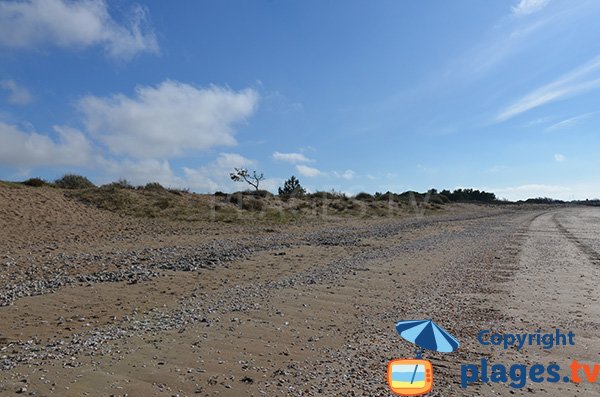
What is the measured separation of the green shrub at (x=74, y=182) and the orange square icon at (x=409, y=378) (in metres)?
29.4

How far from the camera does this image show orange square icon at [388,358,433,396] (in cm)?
371

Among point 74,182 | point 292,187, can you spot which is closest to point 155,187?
point 74,182

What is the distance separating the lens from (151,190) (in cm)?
3014

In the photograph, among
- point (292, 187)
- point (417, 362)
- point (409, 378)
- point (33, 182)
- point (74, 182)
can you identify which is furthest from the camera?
point (292, 187)

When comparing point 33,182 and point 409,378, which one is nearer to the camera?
point 409,378

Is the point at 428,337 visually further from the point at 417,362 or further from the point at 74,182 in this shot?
the point at 74,182

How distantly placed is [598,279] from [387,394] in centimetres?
928

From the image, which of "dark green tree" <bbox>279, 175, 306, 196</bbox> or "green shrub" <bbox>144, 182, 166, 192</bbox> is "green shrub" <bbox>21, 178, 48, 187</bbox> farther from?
"dark green tree" <bbox>279, 175, 306, 196</bbox>

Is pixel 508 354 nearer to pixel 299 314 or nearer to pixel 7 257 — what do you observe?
pixel 299 314

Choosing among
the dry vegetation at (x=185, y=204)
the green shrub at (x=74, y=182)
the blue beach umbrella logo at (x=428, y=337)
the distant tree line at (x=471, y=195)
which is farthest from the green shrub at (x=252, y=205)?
the distant tree line at (x=471, y=195)

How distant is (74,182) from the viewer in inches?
1190

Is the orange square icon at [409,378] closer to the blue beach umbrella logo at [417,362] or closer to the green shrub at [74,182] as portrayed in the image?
the blue beach umbrella logo at [417,362]

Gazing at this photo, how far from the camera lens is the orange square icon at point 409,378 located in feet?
12.2

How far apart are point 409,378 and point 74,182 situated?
3139 centimetres
